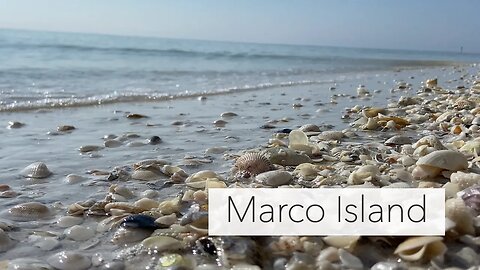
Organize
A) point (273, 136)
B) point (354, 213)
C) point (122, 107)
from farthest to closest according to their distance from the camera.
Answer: point (122, 107), point (273, 136), point (354, 213)

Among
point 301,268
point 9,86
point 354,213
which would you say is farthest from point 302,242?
point 9,86

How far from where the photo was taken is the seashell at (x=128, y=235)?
2.10m

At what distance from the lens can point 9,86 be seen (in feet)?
30.1

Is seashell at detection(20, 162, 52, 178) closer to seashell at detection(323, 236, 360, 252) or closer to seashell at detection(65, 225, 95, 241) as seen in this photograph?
seashell at detection(65, 225, 95, 241)

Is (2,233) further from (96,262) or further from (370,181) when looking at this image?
(370,181)

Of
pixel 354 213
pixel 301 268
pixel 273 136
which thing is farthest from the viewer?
pixel 273 136

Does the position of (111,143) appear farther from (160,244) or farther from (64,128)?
(160,244)

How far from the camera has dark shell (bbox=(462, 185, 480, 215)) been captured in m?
2.03

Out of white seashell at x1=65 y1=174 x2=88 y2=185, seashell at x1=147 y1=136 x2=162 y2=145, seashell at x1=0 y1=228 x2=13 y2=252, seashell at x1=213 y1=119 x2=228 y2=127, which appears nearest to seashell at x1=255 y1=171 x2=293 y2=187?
white seashell at x1=65 y1=174 x2=88 y2=185

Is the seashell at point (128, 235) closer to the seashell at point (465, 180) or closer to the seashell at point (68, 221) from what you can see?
the seashell at point (68, 221)

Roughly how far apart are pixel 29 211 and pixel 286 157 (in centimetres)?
162

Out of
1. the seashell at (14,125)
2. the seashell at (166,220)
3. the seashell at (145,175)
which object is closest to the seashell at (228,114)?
the seashell at (14,125)

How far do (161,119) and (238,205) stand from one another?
3.66m

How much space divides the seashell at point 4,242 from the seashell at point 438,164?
81.2 inches
